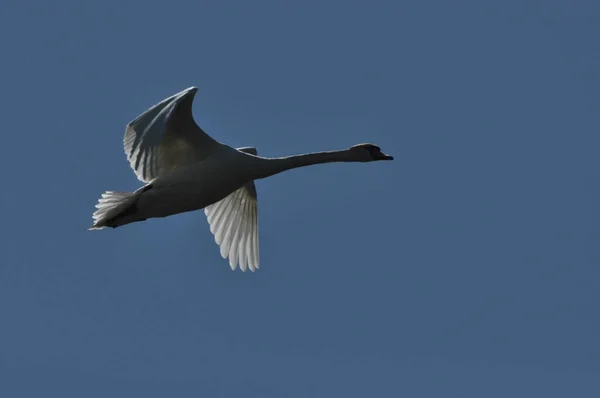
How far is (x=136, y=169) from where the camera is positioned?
80.7 feet

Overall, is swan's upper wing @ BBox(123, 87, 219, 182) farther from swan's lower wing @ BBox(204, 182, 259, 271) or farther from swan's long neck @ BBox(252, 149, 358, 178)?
swan's lower wing @ BBox(204, 182, 259, 271)

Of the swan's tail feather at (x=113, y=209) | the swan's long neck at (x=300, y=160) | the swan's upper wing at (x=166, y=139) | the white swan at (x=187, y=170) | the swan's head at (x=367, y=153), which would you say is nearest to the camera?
the swan's upper wing at (x=166, y=139)

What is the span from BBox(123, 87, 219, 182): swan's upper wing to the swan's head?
253 centimetres

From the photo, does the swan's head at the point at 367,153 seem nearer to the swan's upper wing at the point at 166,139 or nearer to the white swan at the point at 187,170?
the white swan at the point at 187,170

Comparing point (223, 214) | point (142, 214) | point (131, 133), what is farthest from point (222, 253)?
point (131, 133)

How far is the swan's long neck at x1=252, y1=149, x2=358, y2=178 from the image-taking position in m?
25.2

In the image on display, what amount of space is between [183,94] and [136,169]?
6.11ft

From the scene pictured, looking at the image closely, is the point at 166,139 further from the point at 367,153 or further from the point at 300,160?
the point at 367,153

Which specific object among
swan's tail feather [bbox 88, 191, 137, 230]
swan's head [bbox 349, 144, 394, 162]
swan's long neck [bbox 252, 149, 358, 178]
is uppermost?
swan's head [bbox 349, 144, 394, 162]

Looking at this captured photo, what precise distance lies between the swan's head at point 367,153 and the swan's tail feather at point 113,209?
395cm

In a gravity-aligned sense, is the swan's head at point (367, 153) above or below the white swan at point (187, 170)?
above

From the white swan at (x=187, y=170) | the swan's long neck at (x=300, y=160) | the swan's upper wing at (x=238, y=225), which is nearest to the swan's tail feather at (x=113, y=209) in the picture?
the white swan at (x=187, y=170)

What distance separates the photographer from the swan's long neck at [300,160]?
82.5ft

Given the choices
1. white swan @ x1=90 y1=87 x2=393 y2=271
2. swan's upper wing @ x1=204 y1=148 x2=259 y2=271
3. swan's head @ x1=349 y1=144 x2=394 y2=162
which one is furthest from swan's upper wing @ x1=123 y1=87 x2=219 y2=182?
swan's upper wing @ x1=204 y1=148 x2=259 y2=271
